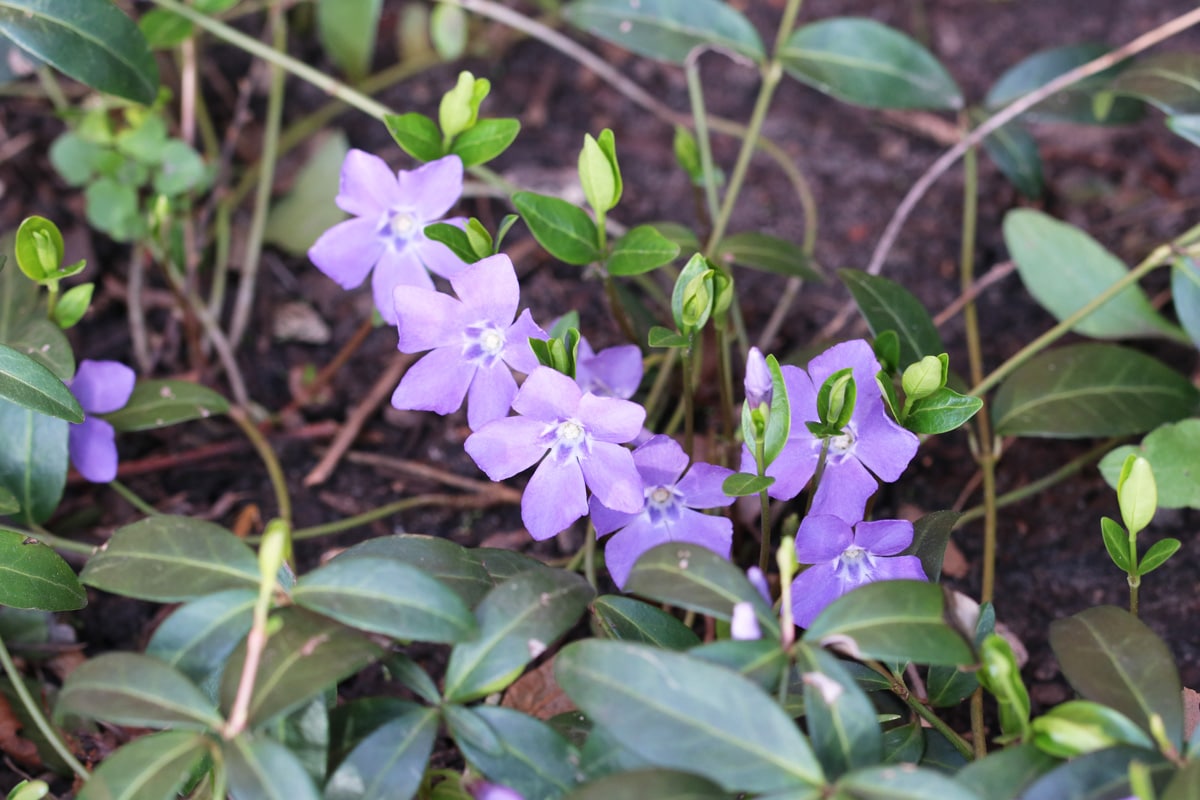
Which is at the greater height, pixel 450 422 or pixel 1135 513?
pixel 1135 513

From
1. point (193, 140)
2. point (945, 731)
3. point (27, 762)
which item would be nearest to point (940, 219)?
point (945, 731)

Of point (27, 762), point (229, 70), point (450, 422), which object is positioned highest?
point (229, 70)

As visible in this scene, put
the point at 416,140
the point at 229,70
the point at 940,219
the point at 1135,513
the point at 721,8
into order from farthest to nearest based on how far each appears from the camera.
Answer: the point at 229,70 < the point at 940,219 < the point at 721,8 < the point at 416,140 < the point at 1135,513

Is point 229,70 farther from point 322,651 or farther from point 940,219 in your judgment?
point 322,651

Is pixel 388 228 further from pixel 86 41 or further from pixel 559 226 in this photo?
pixel 86 41

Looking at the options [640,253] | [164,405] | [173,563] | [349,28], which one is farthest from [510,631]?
[349,28]

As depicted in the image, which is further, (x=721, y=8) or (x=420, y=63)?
(x=420, y=63)

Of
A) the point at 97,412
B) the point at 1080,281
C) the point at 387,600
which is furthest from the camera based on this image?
the point at 1080,281
